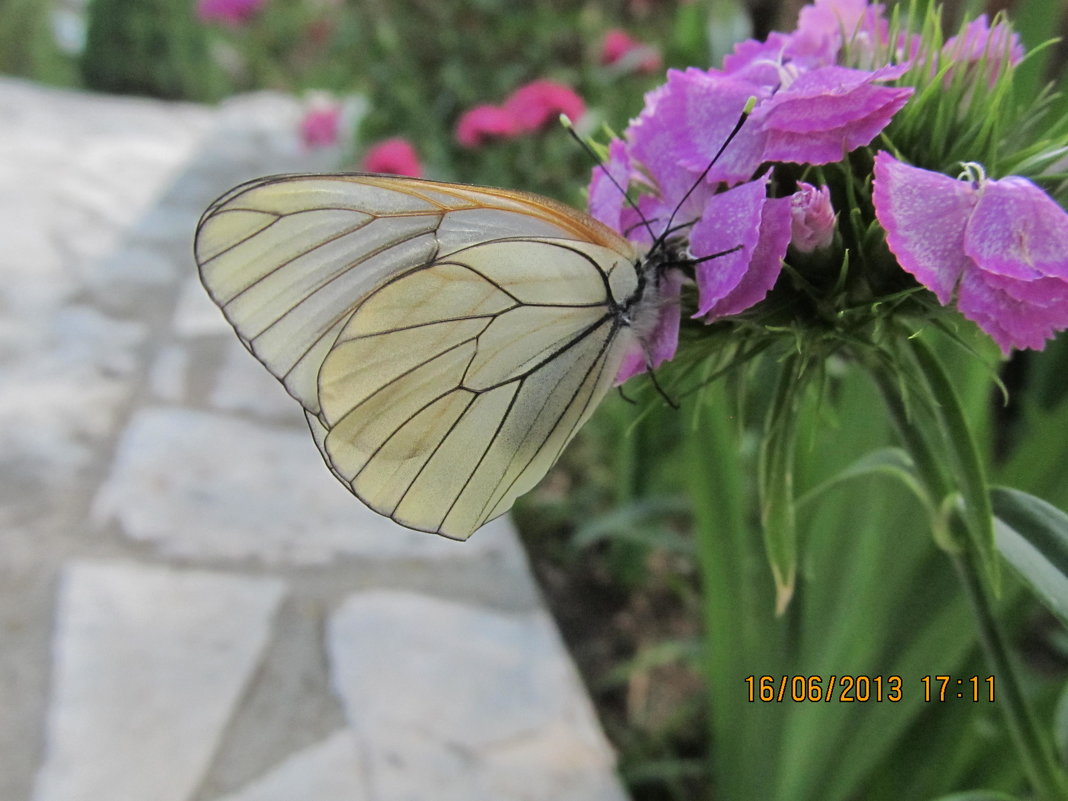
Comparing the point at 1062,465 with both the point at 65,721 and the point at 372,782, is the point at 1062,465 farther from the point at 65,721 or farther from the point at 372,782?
the point at 65,721

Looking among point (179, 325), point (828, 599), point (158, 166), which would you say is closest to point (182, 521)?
point (179, 325)

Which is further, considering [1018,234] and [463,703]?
[463,703]

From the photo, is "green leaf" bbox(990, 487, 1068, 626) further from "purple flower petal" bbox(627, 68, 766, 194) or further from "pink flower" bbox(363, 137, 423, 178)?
"pink flower" bbox(363, 137, 423, 178)

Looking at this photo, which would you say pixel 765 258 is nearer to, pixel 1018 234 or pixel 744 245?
pixel 744 245
